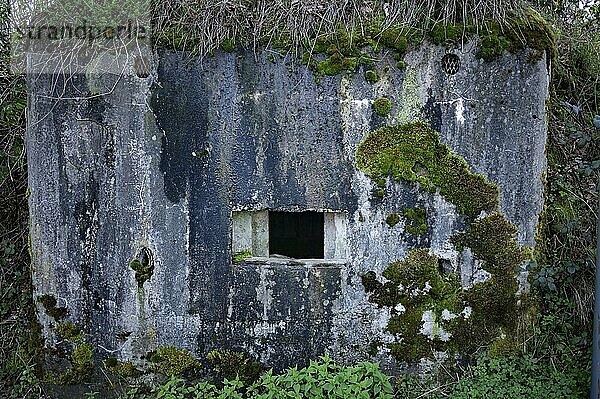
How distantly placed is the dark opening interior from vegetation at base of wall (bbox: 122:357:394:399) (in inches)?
80.4

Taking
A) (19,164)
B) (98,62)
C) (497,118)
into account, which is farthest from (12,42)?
(497,118)

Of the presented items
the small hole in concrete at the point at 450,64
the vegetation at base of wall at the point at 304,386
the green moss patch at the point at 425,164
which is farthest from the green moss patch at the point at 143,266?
the small hole in concrete at the point at 450,64

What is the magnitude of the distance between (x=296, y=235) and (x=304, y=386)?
8.16ft

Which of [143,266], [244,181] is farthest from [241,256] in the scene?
[143,266]

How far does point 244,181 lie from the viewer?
4227mm

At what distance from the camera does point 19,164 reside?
5.63 metres

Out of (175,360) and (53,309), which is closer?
(175,360)

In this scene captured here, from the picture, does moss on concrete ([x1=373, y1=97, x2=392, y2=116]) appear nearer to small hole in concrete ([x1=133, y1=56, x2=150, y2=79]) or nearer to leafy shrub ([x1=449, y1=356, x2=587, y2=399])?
small hole in concrete ([x1=133, y1=56, x2=150, y2=79])

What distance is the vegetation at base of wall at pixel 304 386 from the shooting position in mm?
4035

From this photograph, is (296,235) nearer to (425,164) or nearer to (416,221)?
(416,221)

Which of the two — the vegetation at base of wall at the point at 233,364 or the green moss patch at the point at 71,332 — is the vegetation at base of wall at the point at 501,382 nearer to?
the vegetation at base of wall at the point at 233,364

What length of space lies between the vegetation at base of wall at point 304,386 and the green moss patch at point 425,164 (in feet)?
4.55

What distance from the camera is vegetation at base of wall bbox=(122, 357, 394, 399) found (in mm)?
4035

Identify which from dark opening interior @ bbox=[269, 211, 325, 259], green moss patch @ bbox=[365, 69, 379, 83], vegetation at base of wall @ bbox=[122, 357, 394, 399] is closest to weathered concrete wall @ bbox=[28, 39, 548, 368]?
green moss patch @ bbox=[365, 69, 379, 83]
